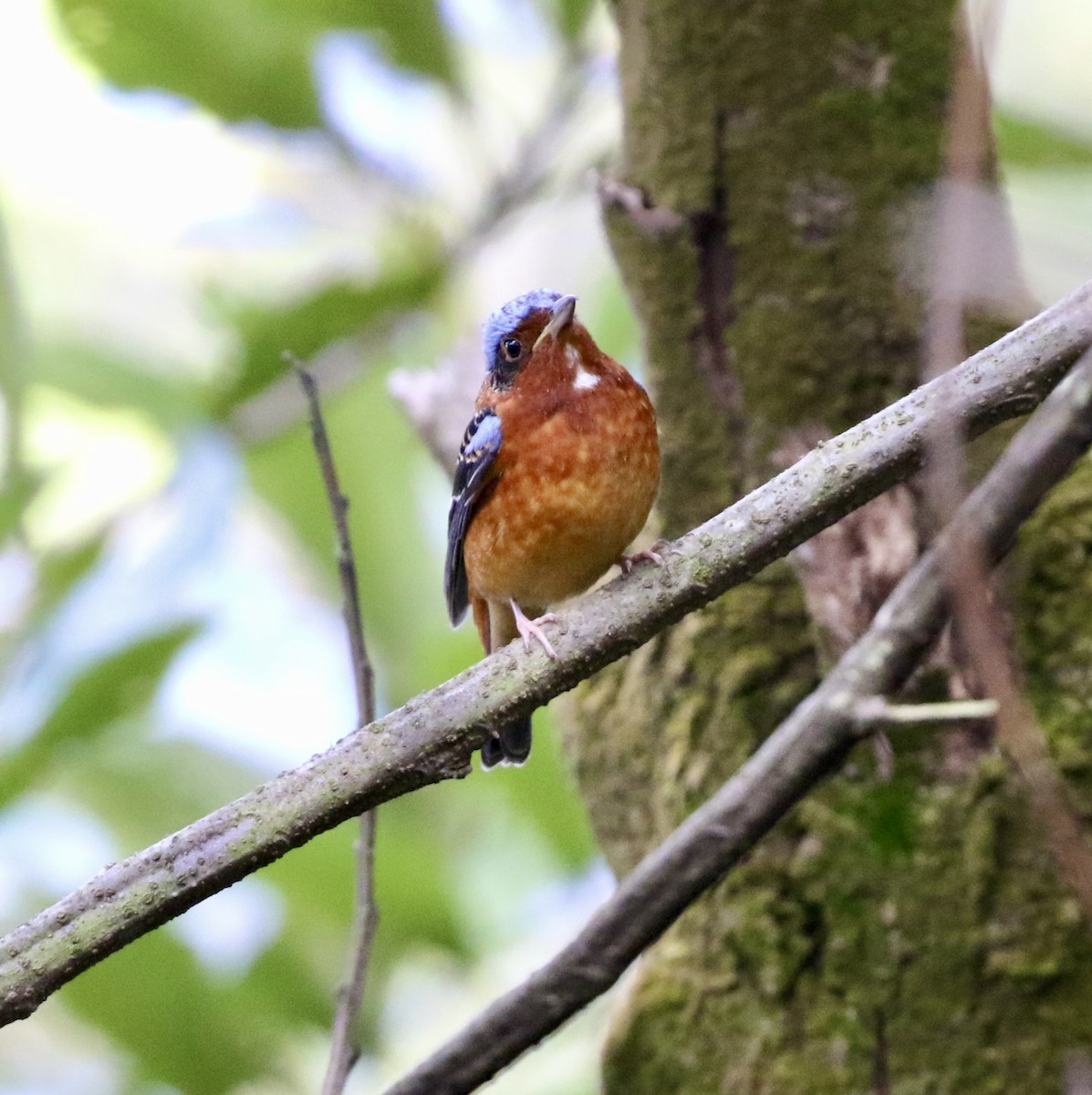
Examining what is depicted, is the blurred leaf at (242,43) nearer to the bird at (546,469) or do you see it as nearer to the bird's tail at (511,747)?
the bird at (546,469)

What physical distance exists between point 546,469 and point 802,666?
75 cm

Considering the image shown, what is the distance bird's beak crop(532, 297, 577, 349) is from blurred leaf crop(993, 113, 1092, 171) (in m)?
1.12

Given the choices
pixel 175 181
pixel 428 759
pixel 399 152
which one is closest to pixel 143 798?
pixel 428 759

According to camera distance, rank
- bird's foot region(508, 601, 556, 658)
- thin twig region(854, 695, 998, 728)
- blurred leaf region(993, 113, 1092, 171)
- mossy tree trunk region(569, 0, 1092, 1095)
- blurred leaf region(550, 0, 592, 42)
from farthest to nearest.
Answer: blurred leaf region(550, 0, 592, 42), blurred leaf region(993, 113, 1092, 171), mossy tree trunk region(569, 0, 1092, 1095), bird's foot region(508, 601, 556, 658), thin twig region(854, 695, 998, 728)

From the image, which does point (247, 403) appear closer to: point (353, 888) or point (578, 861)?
point (353, 888)

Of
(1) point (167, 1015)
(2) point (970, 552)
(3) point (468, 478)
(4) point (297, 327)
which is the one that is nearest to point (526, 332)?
(3) point (468, 478)

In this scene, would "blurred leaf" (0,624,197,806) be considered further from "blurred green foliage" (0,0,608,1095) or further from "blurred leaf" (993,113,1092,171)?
"blurred leaf" (993,113,1092,171)

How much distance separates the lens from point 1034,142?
3.29m

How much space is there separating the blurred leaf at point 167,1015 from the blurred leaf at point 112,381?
1444 mm

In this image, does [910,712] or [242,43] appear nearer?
[910,712]

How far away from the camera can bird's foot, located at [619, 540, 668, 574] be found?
7.04 feet

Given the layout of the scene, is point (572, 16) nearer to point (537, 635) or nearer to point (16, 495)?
point (16, 495)

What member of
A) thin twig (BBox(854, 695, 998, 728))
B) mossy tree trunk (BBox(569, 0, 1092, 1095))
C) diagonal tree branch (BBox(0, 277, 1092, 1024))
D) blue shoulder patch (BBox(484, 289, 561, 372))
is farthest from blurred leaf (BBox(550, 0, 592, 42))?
thin twig (BBox(854, 695, 998, 728))

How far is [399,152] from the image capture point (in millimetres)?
3834
